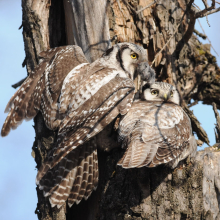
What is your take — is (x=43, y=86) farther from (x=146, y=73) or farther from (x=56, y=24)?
(x=146, y=73)

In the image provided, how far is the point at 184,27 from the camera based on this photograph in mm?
5090

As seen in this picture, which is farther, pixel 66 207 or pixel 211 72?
pixel 211 72

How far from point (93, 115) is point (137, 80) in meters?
1.20

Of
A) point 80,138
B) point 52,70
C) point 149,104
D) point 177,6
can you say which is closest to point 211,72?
point 177,6

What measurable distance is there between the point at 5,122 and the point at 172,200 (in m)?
2.11

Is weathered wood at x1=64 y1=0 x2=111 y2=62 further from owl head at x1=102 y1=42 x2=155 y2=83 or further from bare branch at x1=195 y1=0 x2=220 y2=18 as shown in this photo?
bare branch at x1=195 y1=0 x2=220 y2=18

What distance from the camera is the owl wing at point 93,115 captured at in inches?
130

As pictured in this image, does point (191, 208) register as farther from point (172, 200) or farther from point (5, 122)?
point (5, 122)

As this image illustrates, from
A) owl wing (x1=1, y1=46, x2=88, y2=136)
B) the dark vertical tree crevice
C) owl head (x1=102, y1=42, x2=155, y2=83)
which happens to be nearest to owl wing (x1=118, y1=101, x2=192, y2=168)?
owl head (x1=102, y1=42, x2=155, y2=83)

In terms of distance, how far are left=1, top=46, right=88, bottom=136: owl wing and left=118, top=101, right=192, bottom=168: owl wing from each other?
941mm

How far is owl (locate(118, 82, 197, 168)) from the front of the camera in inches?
116

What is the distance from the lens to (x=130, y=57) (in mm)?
4082

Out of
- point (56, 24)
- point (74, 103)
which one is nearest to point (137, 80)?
point (74, 103)

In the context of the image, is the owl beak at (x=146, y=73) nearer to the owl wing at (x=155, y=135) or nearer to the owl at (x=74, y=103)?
the owl at (x=74, y=103)
